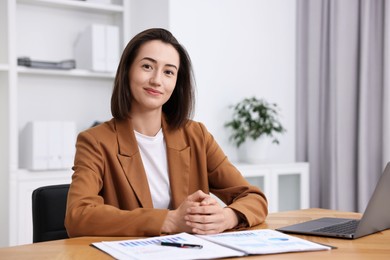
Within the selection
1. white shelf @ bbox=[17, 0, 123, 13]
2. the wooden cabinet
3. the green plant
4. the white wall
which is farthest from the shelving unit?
the wooden cabinet

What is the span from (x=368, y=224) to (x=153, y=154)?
81 centimetres

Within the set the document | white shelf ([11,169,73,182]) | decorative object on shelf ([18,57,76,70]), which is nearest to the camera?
the document

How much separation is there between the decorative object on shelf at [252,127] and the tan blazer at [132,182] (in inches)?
68.0

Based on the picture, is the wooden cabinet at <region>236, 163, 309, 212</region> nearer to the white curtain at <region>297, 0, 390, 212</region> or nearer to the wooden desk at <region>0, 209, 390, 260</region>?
the white curtain at <region>297, 0, 390, 212</region>

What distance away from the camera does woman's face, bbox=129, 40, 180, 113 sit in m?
1.89

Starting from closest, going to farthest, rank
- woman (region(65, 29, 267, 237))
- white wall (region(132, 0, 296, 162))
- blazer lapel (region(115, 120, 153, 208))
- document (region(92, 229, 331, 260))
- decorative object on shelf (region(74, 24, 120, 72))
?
document (region(92, 229, 331, 260)), woman (region(65, 29, 267, 237)), blazer lapel (region(115, 120, 153, 208)), decorative object on shelf (region(74, 24, 120, 72)), white wall (region(132, 0, 296, 162))

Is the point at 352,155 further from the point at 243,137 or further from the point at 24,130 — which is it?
the point at 24,130

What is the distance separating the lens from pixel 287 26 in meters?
4.21

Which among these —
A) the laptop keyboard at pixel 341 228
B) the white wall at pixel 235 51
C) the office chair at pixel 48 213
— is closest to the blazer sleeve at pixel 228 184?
the laptop keyboard at pixel 341 228

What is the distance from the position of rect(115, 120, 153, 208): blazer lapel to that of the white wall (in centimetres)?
185

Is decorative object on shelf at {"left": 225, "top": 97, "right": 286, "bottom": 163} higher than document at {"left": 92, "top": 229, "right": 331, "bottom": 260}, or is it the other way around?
decorative object on shelf at {"left": 225, "top": 97, "right": 286, "bottom": 163}

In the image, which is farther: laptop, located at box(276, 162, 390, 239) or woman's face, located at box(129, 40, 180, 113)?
woman's face, located at box(129, 40, 180, 113)

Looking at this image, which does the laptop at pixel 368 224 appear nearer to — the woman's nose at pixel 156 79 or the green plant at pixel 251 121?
the woman's nose at pixel 156 79

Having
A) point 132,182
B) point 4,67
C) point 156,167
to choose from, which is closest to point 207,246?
point 132,182
